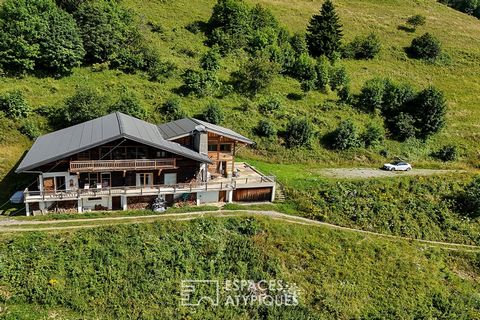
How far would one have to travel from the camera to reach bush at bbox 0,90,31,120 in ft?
147

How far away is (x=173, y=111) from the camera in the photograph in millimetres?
50719

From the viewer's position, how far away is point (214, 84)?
57.6m

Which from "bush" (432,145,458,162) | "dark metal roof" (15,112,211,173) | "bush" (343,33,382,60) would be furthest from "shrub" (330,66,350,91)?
"dark metal roof" (15,112,211,173)

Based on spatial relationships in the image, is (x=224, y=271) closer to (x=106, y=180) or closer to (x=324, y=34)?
(x=106, y=180)

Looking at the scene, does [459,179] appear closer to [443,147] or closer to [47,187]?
[443,147]

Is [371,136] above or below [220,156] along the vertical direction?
above

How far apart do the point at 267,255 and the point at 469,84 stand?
62941 mm

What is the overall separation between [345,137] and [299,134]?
6441 millimetres

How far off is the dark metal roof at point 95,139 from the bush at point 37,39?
16.8 m

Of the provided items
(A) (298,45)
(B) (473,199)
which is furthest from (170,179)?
(A) (298,45)

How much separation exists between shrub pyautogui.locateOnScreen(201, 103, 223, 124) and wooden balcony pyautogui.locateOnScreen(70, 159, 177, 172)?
51.5ft

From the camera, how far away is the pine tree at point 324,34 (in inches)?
2859

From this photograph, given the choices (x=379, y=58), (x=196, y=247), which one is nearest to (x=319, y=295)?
(x=196, y=247)

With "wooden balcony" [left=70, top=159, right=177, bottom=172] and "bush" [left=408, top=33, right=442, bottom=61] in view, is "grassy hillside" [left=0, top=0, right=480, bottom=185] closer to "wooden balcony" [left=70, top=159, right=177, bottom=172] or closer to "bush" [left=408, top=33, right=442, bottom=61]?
"bush" [left=408, top=33, right=442, bottom=61]
